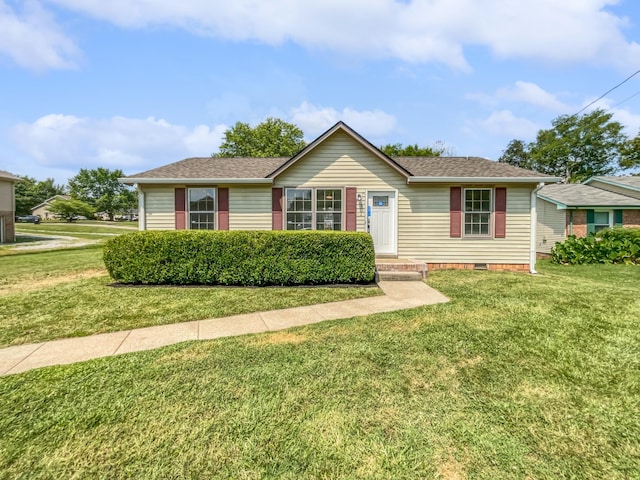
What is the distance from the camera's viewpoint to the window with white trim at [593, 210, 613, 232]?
14781 millimetres

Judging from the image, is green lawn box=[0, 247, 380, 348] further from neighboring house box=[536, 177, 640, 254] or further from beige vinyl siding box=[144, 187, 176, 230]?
neighboring house box=[536, 177, 640, 254]

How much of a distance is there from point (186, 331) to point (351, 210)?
257 inches

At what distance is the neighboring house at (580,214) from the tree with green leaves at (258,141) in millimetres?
25885

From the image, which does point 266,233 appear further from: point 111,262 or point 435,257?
point 435,257

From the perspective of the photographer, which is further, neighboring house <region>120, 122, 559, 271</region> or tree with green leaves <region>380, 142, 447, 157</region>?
tree with green leaves <region>380, 142, 447, 157</region>

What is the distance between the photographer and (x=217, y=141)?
36.3 m

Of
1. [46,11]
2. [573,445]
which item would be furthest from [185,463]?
[46,11]

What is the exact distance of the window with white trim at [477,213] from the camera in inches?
386

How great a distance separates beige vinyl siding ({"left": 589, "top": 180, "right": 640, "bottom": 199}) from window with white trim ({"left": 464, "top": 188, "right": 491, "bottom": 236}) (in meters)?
12.8

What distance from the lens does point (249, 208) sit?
32.9ft

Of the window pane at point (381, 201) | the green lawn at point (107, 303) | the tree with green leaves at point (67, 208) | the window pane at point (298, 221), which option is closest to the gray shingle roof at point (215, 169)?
the window pane at point (298, 221)

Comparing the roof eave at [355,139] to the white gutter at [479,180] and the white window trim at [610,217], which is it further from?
the white window trim at [610,217]

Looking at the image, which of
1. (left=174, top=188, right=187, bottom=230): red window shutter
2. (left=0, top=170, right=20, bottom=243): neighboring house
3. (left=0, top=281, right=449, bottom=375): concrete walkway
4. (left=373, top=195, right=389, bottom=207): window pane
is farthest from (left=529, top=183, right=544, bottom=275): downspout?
(left=0, top=170, right=20, bottom=243): neighboring house

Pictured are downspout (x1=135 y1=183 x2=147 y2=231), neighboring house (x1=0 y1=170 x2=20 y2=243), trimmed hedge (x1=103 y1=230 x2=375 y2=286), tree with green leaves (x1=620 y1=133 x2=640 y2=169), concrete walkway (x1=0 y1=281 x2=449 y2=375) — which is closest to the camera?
concrete walkway (x1=0 y1=281 x2=449 y2=375)
